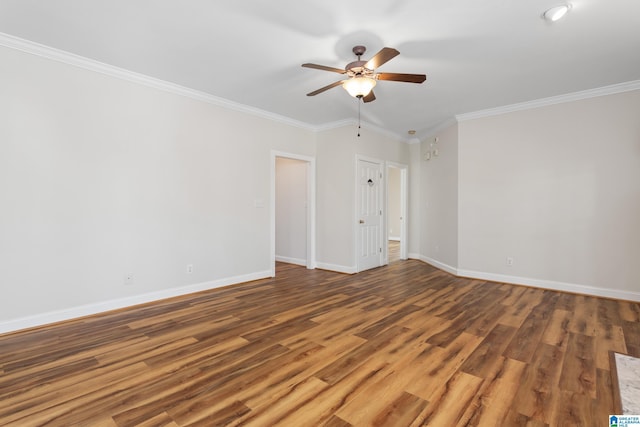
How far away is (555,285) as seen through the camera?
4.30m

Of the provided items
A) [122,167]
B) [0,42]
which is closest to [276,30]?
[122,167]

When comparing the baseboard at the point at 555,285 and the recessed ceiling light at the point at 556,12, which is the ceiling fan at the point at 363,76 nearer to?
the recessed ceiling light at the point at 556,12

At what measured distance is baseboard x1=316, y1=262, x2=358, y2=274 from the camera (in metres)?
5.34

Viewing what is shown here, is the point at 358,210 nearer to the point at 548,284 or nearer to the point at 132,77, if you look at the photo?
the point at 548,284

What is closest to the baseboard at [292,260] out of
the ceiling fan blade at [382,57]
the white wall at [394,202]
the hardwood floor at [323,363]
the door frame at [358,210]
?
the door frame at [358,210]

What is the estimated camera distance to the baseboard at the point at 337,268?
17.5 ft

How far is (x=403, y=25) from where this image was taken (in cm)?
255

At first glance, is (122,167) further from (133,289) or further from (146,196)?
(133,289)

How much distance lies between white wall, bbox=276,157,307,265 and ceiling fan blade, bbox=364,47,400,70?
3.39m

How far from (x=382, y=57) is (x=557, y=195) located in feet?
11.8

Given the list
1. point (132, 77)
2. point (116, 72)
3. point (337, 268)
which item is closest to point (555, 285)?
point (337, 268)

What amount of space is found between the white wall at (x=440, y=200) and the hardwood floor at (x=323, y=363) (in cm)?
182

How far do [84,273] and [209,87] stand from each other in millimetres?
2659

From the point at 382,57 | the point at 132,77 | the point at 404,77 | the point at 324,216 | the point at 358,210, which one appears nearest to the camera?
the point at 382,57
